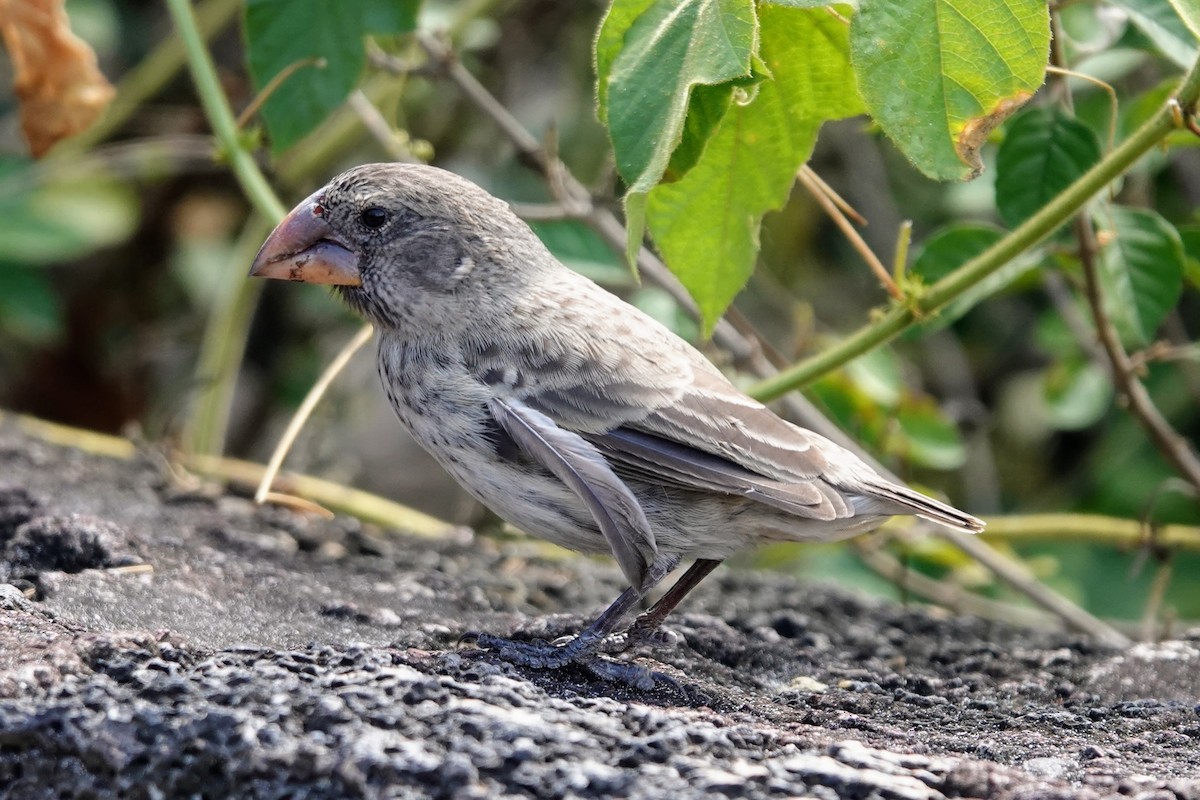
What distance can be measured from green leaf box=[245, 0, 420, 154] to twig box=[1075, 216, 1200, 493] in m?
1.95

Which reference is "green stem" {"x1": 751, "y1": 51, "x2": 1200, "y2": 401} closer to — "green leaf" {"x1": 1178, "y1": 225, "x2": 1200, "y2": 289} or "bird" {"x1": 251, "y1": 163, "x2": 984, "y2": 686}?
"bird" {"x1": 251, "y1": 163, "x2": 984, "y2": 686}

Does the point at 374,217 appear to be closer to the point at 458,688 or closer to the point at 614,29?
the point at 614,29

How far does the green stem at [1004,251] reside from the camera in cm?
306

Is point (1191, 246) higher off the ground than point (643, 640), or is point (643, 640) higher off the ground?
point (1191, 246)

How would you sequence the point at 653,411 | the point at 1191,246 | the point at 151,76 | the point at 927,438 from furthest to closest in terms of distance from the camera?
the point at 151,76
the point at 927,438
the point at 1191,246
the point at 653,411

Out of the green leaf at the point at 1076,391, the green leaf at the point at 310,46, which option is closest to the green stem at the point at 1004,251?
the green leaf at the point at 310,46

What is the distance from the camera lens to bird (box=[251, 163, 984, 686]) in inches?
128

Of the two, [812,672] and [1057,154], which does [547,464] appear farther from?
[1057,154]

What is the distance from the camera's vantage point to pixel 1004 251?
3281mm

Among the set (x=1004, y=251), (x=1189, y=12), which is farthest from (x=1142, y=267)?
(x=1189, y=12)

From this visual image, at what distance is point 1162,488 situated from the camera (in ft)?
14.3

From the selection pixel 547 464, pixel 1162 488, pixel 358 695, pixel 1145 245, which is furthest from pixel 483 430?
pixel 1162 488

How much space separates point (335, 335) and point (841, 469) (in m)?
4.66

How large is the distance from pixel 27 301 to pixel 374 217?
310cm
